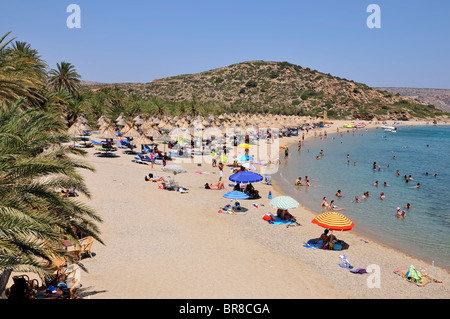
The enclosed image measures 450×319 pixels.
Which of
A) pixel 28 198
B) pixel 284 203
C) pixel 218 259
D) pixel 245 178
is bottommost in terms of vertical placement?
pixel 218 259

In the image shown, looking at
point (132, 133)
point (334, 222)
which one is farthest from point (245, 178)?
point (132, 133)

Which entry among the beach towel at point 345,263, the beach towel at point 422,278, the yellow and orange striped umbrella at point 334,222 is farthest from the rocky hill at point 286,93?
the beach towel at point 422,278

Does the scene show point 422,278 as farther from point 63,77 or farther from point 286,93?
point 286,93

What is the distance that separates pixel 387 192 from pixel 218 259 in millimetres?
17831

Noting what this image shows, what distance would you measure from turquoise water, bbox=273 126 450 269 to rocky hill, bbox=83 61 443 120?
176 ft

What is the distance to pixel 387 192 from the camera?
79.3 ft

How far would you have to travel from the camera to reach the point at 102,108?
4744 centimetres

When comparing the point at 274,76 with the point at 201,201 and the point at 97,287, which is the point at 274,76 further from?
the point at 97,287

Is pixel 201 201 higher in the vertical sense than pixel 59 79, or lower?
lower

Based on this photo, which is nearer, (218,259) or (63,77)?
(218,259)

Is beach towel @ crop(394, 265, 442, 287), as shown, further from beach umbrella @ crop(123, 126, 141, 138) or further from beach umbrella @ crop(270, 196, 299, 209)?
beach umbrella @ crop(123, 126, 141, 138)

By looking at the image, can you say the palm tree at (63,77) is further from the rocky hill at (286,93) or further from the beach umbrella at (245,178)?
the rocky hill at (286,93)
